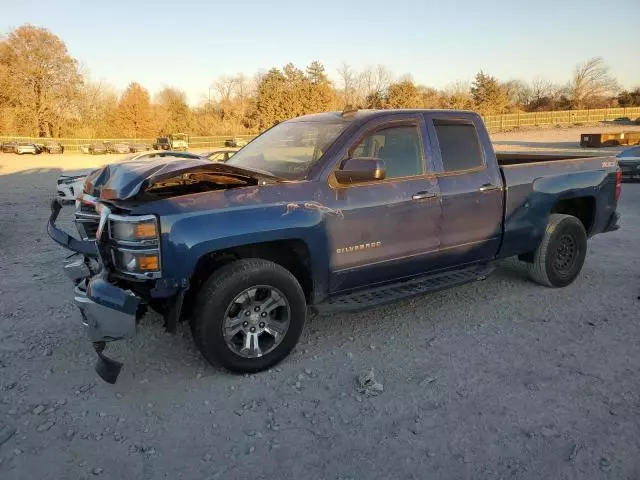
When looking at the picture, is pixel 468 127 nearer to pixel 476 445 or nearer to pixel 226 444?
pixel 476 445

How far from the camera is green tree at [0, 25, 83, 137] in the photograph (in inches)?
2066

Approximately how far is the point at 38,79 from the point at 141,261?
61345 millimetres

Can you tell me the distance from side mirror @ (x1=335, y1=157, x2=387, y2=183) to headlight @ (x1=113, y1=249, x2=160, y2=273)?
151cm

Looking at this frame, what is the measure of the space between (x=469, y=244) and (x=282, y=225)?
2.02 meters

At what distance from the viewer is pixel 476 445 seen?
285 centimetres

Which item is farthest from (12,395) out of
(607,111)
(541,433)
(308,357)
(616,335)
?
(607,111)

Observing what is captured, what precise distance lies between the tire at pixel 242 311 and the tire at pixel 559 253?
300 cm

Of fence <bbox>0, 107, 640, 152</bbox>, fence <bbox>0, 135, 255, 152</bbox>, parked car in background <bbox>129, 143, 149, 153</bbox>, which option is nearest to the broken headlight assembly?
parked car in background <bbox>129, 143, 149, 153</bbox>

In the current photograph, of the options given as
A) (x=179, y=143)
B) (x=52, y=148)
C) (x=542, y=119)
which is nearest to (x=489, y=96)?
(x=542, y=119)

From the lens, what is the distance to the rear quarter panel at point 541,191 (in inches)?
198

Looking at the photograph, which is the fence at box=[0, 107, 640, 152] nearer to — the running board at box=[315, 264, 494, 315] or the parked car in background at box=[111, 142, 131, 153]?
the parked car in background at box=[111, 142, 131, 153]

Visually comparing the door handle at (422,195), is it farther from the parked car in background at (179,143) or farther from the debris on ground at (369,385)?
the parked car in background at (179,143)

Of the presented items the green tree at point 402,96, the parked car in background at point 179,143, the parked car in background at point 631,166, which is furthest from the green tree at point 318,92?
the parked car in background at point 631,166

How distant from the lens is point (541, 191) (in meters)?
5.19
